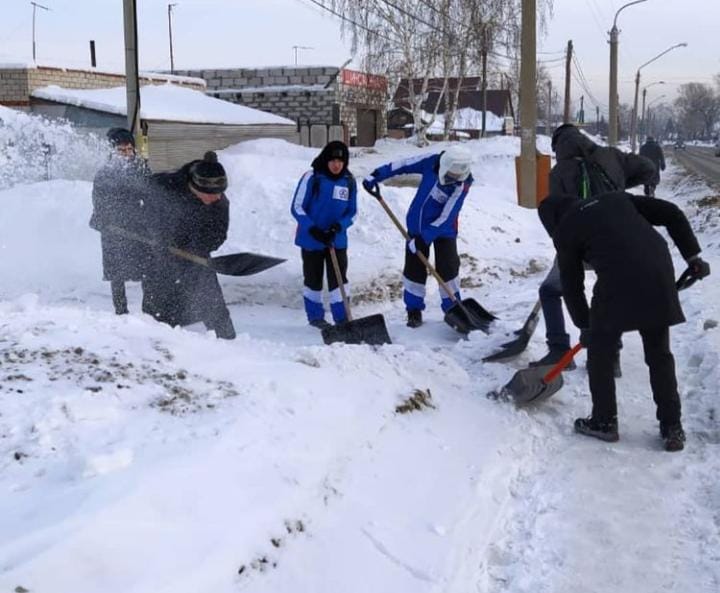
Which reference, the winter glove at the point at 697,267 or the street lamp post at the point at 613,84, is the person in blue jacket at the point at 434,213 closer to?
the winter glove at the point at 697,267

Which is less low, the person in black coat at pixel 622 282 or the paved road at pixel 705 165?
the paved road at pixel 705 165

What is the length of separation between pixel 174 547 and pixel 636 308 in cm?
256

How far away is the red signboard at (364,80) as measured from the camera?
29058 mm

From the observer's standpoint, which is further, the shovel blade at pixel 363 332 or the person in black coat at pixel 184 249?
the shovel blade at pixel 363 332

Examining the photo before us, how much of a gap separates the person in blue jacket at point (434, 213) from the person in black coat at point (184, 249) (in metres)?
1.72

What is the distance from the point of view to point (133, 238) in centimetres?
612

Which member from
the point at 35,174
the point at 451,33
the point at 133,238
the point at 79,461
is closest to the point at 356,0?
the point at 451,33

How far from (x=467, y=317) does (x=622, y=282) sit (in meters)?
2.44

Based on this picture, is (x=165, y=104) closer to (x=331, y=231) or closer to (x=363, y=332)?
(x=331, y=231)

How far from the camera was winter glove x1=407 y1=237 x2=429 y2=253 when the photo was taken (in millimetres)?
6719

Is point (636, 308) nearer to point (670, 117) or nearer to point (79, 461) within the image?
point (79, 461)

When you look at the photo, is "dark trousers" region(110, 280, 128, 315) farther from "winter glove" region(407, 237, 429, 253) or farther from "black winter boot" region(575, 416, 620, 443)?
"black winter boot" region(575, 416, 620, 443)

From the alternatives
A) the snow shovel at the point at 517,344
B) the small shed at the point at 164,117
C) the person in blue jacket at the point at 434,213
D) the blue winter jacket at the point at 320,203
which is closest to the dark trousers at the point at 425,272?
the person in blue jacket at the point at 434,213

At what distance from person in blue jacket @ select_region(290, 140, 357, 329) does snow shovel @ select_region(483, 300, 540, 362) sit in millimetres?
1602
